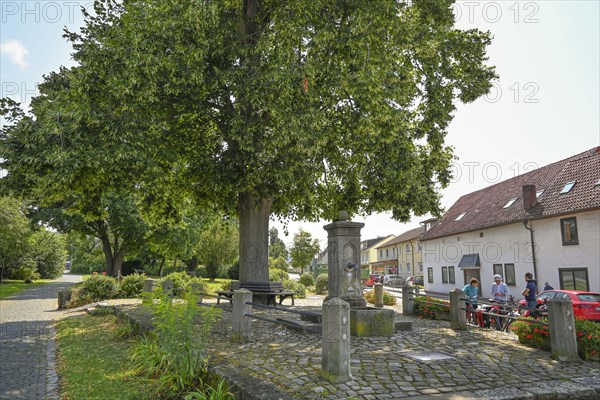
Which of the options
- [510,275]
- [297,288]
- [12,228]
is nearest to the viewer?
[297,288]

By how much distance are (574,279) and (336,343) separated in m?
21.6

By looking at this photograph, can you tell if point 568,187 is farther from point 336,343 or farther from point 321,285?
point 336,343

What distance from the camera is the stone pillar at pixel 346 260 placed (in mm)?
10531

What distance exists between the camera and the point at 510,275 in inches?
1069

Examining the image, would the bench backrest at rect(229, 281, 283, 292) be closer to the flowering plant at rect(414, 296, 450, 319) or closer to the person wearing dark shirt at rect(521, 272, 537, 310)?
the flowering plant at rect(414, 296, 450, 319)

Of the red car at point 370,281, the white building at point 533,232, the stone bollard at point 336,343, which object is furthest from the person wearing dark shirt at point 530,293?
the red car at point 370,281

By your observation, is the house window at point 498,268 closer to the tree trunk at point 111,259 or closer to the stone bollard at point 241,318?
the stone bollard at point 241,318

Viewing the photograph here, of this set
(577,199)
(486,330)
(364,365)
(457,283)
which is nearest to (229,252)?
(457,283)

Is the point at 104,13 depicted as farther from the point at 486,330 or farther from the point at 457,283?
the point at 457,283

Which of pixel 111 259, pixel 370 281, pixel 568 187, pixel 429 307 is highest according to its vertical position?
pixel 568 187

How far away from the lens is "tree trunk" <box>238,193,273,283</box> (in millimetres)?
15445

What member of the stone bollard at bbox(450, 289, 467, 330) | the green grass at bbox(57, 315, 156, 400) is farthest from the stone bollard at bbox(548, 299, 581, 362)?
the green grass at bbox(57, 315, 156, 400)

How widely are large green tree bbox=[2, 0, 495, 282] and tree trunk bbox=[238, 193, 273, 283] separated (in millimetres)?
53

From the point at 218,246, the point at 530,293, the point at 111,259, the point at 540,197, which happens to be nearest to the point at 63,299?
the point at 111,259
